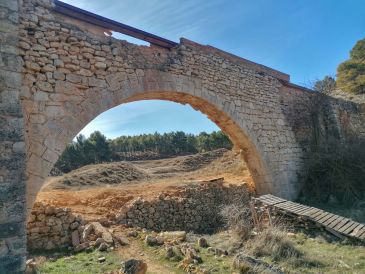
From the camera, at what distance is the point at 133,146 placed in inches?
1162

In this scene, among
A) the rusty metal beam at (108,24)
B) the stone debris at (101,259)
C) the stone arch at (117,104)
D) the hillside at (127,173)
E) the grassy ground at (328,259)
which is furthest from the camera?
the hillside at (127,173)

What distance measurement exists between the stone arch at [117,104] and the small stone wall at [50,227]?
1450 mm

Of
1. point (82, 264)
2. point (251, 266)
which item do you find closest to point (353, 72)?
point (251, 266)

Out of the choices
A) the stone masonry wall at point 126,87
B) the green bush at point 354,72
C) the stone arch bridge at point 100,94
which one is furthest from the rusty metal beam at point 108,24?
the green bush at point 354,72

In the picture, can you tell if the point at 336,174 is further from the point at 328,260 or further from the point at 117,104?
the point at 117,104

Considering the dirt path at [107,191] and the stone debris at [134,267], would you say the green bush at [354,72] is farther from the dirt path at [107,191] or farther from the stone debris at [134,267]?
the stone debris at [134,267]

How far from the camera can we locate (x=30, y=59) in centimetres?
529

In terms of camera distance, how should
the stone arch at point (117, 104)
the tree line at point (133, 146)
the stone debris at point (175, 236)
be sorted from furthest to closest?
the tree line at point (133, 146) → the stone debris at point (175, 236) → the stone arch at point (117, 104)

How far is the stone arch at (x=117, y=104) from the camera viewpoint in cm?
512

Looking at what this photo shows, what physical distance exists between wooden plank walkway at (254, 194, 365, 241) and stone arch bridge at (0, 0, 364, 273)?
7.89ft

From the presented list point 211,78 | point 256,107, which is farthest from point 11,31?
point 256,107

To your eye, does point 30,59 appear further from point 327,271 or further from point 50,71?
point 327,271

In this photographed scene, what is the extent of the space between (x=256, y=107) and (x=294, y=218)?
155 inches

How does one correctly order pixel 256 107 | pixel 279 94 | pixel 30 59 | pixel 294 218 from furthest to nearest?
pixel 279 94 → pixel 256 107 → pixel 294 218 → pixel 30 59
